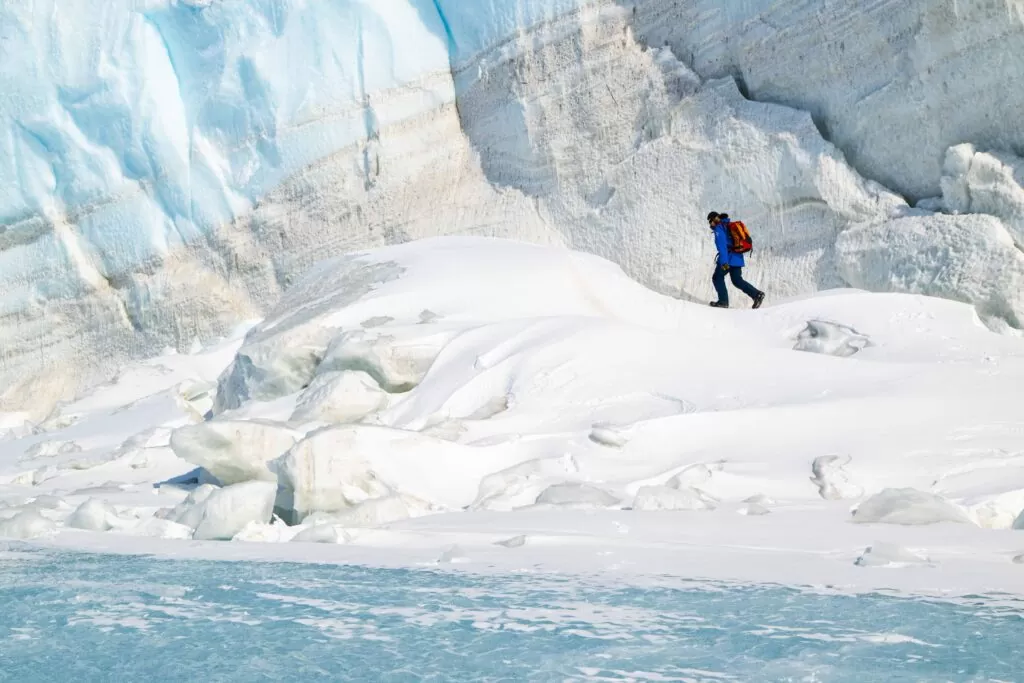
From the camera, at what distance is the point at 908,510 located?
394cm

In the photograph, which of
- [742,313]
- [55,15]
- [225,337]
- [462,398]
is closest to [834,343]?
[742,313]

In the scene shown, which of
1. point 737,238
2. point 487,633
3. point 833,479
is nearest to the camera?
point 487,633

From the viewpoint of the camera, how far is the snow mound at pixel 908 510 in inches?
154

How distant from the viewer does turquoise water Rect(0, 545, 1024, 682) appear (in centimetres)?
248

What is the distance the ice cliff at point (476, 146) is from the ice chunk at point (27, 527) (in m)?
6.18

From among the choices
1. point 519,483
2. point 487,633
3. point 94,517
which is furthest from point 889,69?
point 487,633

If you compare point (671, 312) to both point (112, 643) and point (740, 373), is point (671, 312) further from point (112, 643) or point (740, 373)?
point (112, 643)

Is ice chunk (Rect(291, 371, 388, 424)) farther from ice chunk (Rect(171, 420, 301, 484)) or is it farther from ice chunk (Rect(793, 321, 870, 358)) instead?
ice chunk (Rect(793, 321, 870, 358))

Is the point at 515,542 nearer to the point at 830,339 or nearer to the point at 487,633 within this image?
the point at 487,633

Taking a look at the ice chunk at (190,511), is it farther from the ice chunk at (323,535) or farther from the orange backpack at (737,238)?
the orange backpack at (737,238)

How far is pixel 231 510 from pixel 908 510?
267 cm

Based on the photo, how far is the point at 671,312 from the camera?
825 cm

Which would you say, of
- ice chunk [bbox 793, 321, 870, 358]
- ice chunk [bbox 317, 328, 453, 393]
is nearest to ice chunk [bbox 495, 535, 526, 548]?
ice chunk [bbox 317, 328, 453, 393]

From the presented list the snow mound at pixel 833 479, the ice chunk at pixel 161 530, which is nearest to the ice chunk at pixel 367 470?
the ice chunk at pixel 161 530
